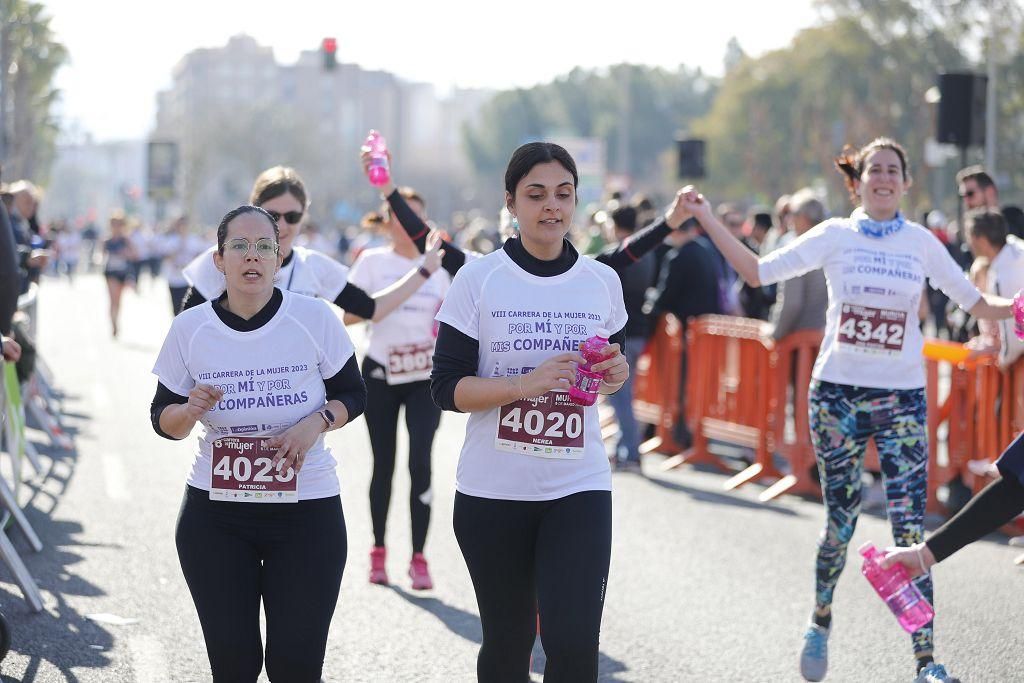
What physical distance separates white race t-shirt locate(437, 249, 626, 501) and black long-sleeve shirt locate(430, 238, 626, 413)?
0.02 meters

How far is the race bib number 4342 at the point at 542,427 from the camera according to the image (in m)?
4.23

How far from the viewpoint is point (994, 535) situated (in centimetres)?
908

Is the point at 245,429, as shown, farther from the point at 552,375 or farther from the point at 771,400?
the point at 771,400

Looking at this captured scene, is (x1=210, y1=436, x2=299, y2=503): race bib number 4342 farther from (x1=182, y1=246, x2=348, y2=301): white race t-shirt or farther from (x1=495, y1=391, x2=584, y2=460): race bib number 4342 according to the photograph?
(x1=182, y1=246, x2=348, y2=301): white race t-shirt

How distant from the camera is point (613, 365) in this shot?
4105 mm

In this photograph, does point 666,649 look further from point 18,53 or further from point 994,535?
point 18,53

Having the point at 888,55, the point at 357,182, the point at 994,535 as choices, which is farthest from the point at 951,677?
the point at 357,182

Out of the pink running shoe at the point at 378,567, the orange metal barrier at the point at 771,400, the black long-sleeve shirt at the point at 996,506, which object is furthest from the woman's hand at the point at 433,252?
the orange metal barrier at the point at 771,400

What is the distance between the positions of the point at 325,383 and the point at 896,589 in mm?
1805

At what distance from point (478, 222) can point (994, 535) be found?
29.2 feet

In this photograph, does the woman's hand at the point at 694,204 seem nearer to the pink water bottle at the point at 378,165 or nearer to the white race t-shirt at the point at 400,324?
the pink water bottle at the point at 378,165

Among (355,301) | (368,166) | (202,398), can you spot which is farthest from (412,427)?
(202,398)

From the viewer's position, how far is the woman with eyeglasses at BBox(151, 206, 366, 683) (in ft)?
14.4

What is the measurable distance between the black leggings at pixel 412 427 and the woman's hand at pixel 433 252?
1103 millimetres
